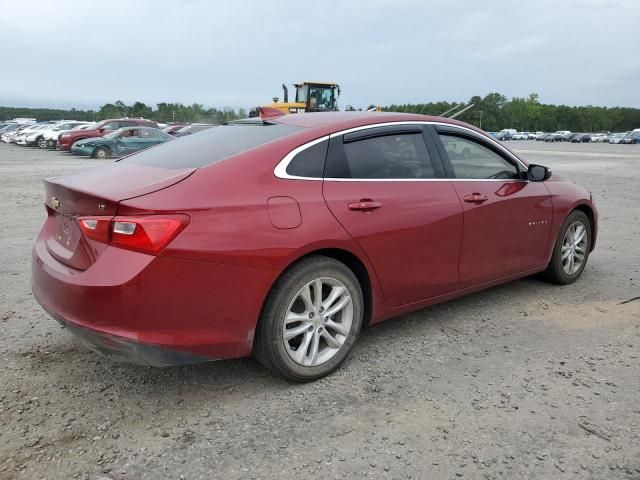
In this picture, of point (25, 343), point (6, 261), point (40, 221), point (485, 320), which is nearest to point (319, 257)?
point (485, 320)

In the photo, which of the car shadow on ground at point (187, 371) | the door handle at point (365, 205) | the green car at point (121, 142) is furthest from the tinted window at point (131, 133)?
the door handle at point (365, 205)

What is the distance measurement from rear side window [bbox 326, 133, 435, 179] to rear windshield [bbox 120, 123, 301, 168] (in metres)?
0.42

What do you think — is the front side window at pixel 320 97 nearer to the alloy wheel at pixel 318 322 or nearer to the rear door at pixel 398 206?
the rear door at pixel 398 206

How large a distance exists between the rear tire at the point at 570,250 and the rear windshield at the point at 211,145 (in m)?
2.87

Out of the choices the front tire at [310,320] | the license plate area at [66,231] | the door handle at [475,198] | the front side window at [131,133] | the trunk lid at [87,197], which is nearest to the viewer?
the trunk lid at [87,197]

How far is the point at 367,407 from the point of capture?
3.03 metres

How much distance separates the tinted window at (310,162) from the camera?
3.23 m

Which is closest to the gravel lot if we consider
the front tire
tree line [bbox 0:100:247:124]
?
the front tire

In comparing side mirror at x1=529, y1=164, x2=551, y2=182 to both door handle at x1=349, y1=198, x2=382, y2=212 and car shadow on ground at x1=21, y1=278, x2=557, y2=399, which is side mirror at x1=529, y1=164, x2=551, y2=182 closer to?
car shadow on ground at x1=21, y1=278, x2=557, y2=399

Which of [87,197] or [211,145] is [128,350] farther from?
[211,145]

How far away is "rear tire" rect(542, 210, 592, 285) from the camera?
503cm

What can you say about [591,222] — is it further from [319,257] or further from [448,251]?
[319,257]

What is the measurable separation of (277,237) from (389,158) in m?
1.16

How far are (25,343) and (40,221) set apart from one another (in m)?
4.92
